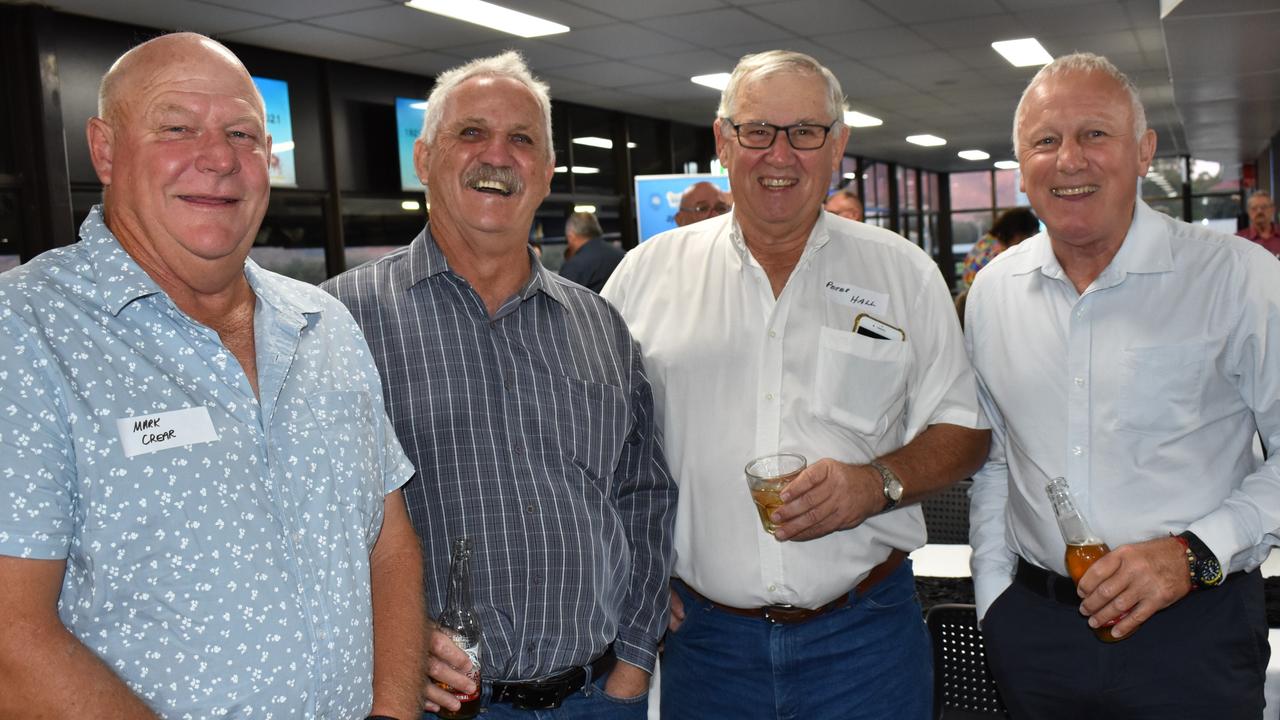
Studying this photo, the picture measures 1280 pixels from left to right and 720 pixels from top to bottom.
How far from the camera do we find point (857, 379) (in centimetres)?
207

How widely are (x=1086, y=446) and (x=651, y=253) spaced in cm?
101

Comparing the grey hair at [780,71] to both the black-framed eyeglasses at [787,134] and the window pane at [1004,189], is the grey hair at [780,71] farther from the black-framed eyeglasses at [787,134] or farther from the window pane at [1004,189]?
the window pane at [1004,189]

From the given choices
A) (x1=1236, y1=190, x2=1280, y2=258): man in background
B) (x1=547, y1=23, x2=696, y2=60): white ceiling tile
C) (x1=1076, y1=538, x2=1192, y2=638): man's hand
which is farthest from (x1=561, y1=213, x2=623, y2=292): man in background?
(x1=1076, y1=538, x2=1192, y2=638): man's hand

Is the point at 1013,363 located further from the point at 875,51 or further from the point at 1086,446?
the point at 875,51

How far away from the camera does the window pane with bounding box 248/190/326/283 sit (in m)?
7.78

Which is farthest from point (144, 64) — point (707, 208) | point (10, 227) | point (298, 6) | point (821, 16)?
point (821, 16)

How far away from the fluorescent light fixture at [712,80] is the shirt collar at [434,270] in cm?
797

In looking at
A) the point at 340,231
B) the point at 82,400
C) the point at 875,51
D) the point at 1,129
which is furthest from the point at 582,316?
the point at 875,51

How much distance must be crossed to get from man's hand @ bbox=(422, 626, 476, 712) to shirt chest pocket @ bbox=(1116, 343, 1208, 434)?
129 centimetres

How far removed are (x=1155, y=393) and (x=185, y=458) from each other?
1673 millimetres

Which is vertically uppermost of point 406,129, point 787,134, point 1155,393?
point 406,129

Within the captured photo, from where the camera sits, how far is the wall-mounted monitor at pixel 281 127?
768cm

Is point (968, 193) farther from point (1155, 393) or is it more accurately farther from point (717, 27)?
point (1155, 393)

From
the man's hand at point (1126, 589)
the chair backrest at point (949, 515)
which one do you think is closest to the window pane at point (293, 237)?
the chair backrest at point (949, 515)
